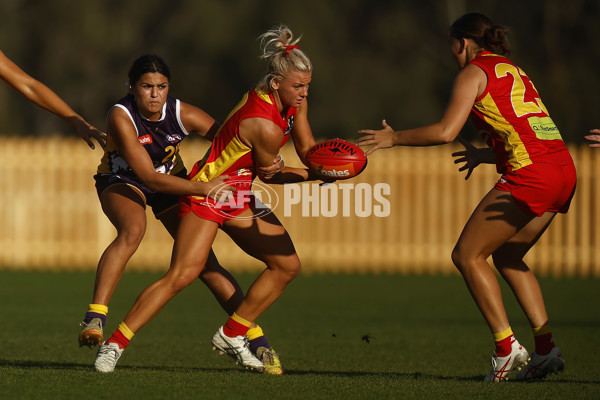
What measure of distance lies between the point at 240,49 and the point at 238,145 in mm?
24101

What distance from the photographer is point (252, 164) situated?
681 centimetres

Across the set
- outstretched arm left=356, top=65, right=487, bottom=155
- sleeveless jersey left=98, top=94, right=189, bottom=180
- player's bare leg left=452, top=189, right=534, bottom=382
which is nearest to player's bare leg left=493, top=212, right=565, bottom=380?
player's bare leg left=452, top=189, right=534, bottom=382

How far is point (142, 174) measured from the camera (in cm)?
670

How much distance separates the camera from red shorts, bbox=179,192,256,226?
6.65 metres

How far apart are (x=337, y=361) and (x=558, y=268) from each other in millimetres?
10339

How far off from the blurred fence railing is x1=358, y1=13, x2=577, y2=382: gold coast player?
10464 millimetres

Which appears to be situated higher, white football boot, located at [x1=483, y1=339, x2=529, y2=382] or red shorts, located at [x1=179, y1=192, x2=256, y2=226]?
red shorts, located at [x1=179, y1=192, x2=256, y2=226]

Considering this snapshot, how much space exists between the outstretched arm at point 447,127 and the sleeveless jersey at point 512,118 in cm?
11

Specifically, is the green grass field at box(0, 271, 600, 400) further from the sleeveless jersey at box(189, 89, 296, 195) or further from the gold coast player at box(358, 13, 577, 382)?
the sleeveless jersey at box(189, 89, 296, 195)

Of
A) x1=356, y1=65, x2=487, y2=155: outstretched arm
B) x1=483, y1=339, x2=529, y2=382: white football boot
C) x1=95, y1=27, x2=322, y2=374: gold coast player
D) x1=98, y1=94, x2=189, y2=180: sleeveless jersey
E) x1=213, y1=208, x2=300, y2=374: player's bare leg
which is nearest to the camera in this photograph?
x1=356, y1=65, x2=487, y2=155: outstretched arm

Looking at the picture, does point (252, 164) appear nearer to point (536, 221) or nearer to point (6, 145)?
point (536, 221)

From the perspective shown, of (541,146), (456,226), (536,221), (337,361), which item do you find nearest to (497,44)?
(541,146)

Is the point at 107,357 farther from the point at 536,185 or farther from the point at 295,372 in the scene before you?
the point at 536,185

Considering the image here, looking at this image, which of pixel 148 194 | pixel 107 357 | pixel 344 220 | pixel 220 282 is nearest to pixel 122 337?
pixel 107 357
